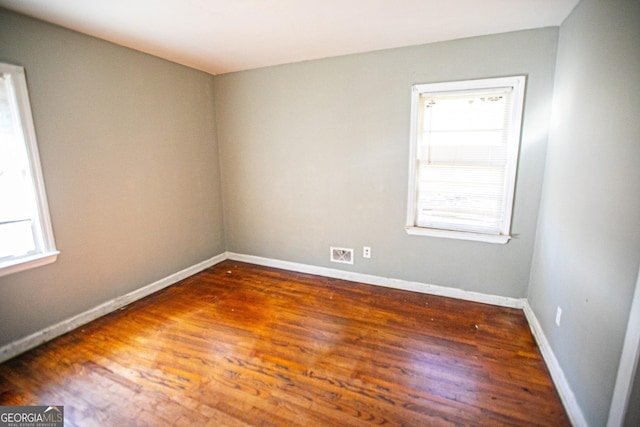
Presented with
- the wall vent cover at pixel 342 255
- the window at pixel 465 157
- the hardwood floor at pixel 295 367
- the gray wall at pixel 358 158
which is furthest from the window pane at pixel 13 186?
the window at pixel 465 157

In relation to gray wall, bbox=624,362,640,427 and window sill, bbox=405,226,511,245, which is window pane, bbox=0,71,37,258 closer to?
window sill, bbox=405,226,511,245

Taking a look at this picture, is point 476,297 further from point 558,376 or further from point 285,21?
point 285,21

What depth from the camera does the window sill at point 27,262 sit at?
2148mm

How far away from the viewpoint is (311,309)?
2.90m

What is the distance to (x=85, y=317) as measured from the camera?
266cm

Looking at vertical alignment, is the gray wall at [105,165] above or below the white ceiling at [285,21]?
below

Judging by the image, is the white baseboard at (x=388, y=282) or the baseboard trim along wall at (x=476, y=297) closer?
the baseboard trim along wall at (x=476, y=297)

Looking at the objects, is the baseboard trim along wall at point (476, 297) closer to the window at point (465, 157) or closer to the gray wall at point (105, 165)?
the window at point (465, 157)

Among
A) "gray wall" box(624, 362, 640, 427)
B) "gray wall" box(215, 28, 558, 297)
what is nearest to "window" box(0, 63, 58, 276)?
"gray wall" box(215, 28, 558, 297)

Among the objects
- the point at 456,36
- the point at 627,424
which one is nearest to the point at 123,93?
the point at 456,36

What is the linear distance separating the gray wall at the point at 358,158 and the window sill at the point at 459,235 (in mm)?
63

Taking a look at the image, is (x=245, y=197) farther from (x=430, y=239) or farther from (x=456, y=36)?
(x=456, y=36)

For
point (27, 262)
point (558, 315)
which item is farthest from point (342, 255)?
point (27, 262)

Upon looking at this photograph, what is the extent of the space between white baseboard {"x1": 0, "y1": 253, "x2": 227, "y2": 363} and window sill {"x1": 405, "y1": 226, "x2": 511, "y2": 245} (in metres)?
2.69
